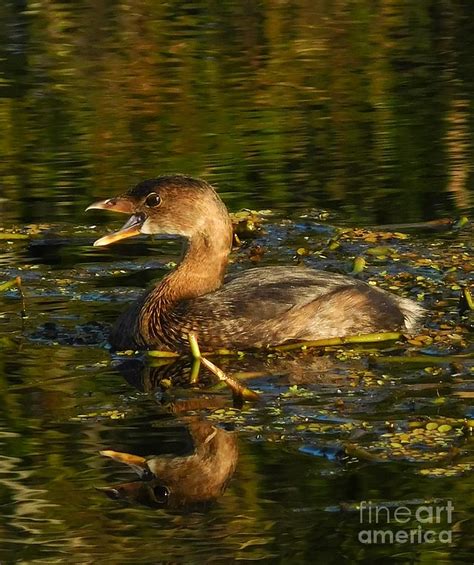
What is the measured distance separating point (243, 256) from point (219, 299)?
6.18ft

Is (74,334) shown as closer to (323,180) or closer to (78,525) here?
(78,525)

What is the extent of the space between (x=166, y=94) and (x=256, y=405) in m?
9.32

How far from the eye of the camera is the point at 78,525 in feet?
21.2

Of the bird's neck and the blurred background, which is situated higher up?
the bird's neck

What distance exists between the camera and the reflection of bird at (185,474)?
6.82 meters

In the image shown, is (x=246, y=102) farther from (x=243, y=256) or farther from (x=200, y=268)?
(x=200, y=268)

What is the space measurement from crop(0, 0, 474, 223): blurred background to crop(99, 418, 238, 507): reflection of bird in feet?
15.8

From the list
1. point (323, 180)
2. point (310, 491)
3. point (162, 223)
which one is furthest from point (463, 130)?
point (310, 491)

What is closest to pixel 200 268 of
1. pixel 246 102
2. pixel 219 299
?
pixel 219 299

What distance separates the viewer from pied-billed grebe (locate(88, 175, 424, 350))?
9.35 meters

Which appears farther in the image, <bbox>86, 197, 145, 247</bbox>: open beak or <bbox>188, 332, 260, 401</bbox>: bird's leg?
<bbox>86, 197, 145, 247</bbox>: open beak
